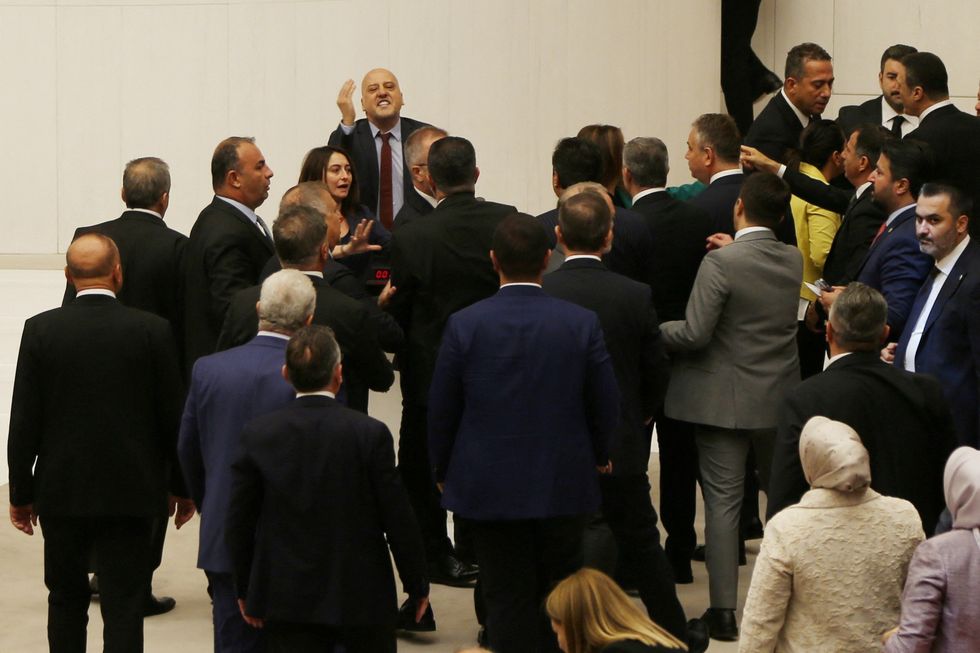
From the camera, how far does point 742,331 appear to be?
6.65 meters

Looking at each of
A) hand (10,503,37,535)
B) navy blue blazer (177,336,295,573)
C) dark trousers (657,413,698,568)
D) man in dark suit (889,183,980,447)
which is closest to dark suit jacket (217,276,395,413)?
navy blue blazer (177,336,295,573)

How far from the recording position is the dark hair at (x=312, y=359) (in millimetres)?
4816

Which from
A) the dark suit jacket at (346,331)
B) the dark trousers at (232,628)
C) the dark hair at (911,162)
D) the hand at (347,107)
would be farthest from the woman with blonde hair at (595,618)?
the hand at (347,107)

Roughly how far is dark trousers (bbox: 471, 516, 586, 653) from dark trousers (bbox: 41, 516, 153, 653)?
1.29 m

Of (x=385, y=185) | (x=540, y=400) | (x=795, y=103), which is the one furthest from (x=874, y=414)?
(x=385, y=185)

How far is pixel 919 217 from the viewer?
6.29 meters

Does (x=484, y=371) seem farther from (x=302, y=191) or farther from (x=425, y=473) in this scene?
(x=425, y=473)

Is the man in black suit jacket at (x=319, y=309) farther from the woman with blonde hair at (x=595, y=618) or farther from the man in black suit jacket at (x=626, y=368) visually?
the woman with blonde hair at (x=595, y=618)

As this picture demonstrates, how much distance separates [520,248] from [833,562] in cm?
162

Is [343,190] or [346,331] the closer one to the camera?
[346,331]

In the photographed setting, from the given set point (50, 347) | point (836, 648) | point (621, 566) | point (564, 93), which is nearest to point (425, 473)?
point (621, 566)

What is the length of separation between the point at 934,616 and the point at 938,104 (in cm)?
426

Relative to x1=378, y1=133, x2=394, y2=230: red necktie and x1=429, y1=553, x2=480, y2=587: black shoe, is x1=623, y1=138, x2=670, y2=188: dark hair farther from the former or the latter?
x1=378, y1=133, x2=394, y2=230: red necktie

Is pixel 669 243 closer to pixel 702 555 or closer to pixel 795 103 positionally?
pixel 702 555
